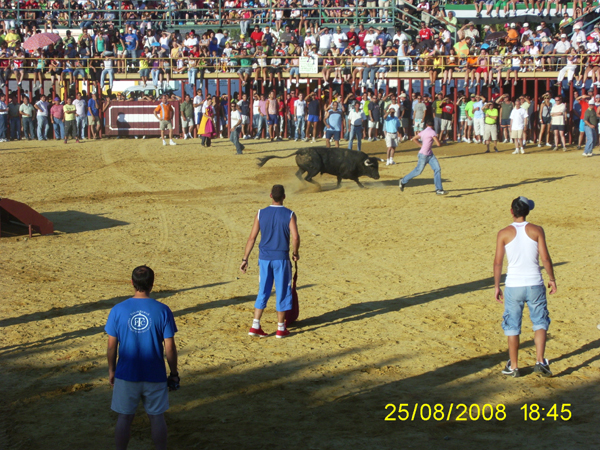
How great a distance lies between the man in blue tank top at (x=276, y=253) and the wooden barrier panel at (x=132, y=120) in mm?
23200

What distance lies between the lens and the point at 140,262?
437 inches

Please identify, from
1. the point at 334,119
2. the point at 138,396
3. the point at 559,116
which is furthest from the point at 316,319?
the point at 559,116

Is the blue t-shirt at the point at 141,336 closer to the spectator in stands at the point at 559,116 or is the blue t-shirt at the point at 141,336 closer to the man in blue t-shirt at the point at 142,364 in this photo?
the man in blue t-shirt at the point at 142,364

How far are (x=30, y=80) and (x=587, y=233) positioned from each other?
85.0 feet

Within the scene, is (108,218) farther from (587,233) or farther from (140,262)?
(587,233)

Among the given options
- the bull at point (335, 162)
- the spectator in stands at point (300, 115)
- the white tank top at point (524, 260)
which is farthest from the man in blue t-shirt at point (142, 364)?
the spectator in stands at point (300, 115)

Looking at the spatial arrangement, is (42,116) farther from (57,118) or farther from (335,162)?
(335,162)

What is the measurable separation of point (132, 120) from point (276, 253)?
947 inches

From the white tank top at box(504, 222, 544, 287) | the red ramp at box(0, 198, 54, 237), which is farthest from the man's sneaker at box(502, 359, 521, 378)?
the red ramp at box(0, 198, 54, 237)

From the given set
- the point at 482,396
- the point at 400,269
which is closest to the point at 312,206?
the point at 400,269

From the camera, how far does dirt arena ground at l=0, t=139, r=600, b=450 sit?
18.1 ft

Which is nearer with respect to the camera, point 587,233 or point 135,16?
point 587,233
